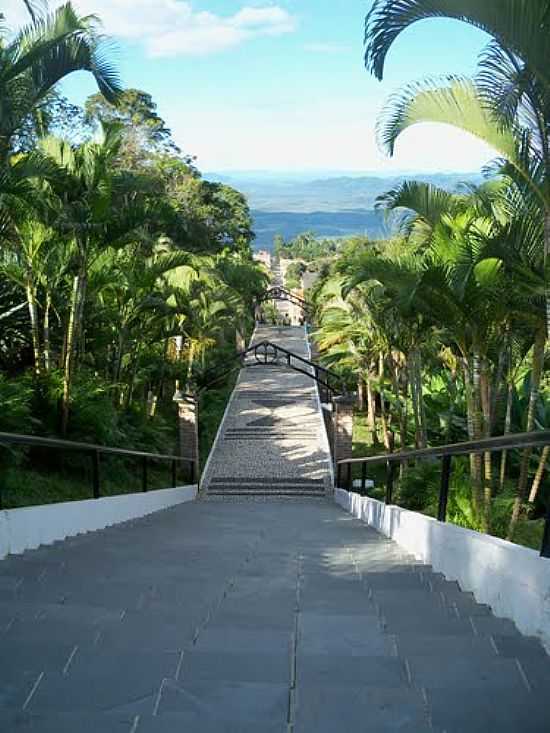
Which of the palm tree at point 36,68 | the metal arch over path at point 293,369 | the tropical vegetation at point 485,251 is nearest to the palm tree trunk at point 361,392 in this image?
the metal arch over path at point 293,369

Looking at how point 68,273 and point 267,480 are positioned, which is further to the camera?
point 267,480

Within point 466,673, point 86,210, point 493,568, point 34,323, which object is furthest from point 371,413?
point 466,673

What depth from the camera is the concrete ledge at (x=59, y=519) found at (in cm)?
515

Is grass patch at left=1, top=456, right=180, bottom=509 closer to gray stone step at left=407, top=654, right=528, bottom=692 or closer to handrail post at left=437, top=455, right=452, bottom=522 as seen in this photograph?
handrail post at left=437, top=455, right=452, bottom=522

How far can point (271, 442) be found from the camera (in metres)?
20.4

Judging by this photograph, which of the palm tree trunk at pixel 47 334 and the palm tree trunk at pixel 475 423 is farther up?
the palm tree trunk at pixel 47 334

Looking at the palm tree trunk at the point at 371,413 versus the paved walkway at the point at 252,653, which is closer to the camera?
the paved walkway at the point at 252,653

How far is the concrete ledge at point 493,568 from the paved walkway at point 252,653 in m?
0.10

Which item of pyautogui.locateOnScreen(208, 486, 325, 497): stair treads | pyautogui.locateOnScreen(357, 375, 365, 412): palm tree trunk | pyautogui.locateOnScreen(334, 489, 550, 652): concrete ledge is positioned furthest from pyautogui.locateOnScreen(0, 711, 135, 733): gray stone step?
pyautogui.locateOnScreen(357, 375, 365, 412): palm tree trunk

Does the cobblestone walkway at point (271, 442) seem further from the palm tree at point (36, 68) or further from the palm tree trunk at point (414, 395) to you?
the palm tree at point (36, 68)

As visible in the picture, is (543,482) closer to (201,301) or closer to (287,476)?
(287,476)

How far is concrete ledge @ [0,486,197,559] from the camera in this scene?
515cm

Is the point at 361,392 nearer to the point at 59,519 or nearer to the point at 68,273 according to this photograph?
the point at 68,273

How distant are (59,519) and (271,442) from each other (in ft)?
47.0
